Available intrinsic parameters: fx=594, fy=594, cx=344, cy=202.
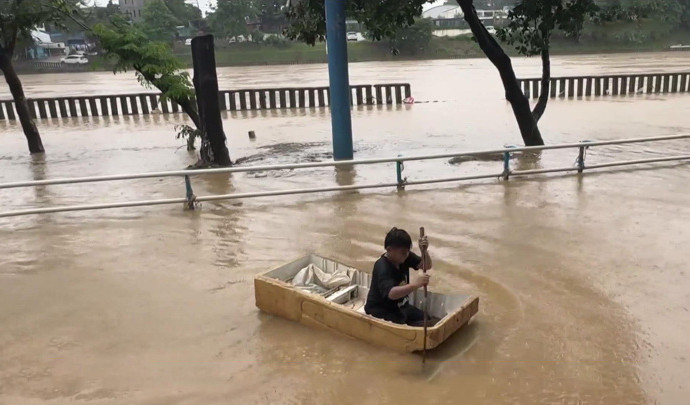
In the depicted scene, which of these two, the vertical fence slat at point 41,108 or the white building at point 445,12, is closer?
the vertical fence slat at point 41,108

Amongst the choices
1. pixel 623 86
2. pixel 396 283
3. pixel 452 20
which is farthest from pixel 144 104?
pixel 452 20

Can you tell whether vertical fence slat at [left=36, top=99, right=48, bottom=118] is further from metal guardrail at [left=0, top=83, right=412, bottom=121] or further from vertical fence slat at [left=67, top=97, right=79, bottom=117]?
vertical fence slat at [left=67, top=97, right=79, bottom=117]

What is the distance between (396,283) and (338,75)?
7.10 m

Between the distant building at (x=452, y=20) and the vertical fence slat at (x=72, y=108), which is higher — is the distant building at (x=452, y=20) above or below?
above

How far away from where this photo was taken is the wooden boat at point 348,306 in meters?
4.22

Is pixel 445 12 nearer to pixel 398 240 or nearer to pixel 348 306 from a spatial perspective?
pixel 348 306

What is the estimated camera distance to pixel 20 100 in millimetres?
13625

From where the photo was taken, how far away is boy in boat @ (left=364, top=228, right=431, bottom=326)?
166 inches

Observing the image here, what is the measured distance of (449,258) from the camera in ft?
20.4

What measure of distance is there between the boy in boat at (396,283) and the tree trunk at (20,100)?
39.9ft

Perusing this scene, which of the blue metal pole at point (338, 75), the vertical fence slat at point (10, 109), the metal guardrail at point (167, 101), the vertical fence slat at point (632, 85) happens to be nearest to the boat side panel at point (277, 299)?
the blue metal pole at point (338, 75)

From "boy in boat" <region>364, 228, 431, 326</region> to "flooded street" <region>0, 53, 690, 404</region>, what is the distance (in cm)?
30

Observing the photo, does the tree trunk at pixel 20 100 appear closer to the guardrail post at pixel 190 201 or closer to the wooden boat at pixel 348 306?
the guardrail post at pixel 190 201

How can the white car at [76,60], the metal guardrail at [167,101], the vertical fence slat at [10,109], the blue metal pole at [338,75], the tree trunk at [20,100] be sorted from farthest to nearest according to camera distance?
the white car at [76,60] < the metal guardrail at [167,101] < the vertical fence slat at [10,109] < the tree trunk at [20,100] < the blue metal pole at [338,75]
